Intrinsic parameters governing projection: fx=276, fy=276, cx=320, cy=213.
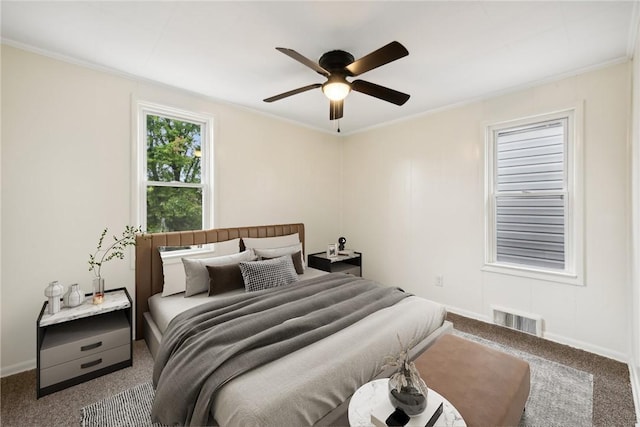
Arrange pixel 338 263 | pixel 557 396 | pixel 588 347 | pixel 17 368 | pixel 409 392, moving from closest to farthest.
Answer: pixel 409 392 → pixel 557 396 → pixel 17 368 → pixel 588 347 → pixel 338 263

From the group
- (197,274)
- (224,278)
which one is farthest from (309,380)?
(197,274)

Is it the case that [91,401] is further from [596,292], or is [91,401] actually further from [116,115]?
[596,292]

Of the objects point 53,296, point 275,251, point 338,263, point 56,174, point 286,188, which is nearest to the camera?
point 53,296

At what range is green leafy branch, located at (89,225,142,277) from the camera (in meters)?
2.54

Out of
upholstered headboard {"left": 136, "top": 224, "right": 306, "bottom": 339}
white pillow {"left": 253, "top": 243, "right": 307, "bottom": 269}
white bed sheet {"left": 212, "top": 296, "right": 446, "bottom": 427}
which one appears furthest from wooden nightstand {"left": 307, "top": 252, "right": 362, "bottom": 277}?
white bed sheet {"left": 212, "top": 296, "right": 446, "bottom": 427}

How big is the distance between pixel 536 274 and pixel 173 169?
409 cm

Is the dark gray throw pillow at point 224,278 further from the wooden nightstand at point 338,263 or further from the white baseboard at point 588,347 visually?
the white baseboard at point 588,347

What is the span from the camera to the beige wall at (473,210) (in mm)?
2480

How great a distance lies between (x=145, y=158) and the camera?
2.89 meters

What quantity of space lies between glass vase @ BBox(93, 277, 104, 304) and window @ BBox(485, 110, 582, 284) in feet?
12.9

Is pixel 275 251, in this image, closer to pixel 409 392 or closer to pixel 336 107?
pixel 336 107

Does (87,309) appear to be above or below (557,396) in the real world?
above

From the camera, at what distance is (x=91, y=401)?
1.94 m

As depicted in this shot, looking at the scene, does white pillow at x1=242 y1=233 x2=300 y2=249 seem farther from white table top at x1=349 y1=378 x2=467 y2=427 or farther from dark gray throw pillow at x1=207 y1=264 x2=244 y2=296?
white table top at x1=349 y1=378 x2=467 y2=427
